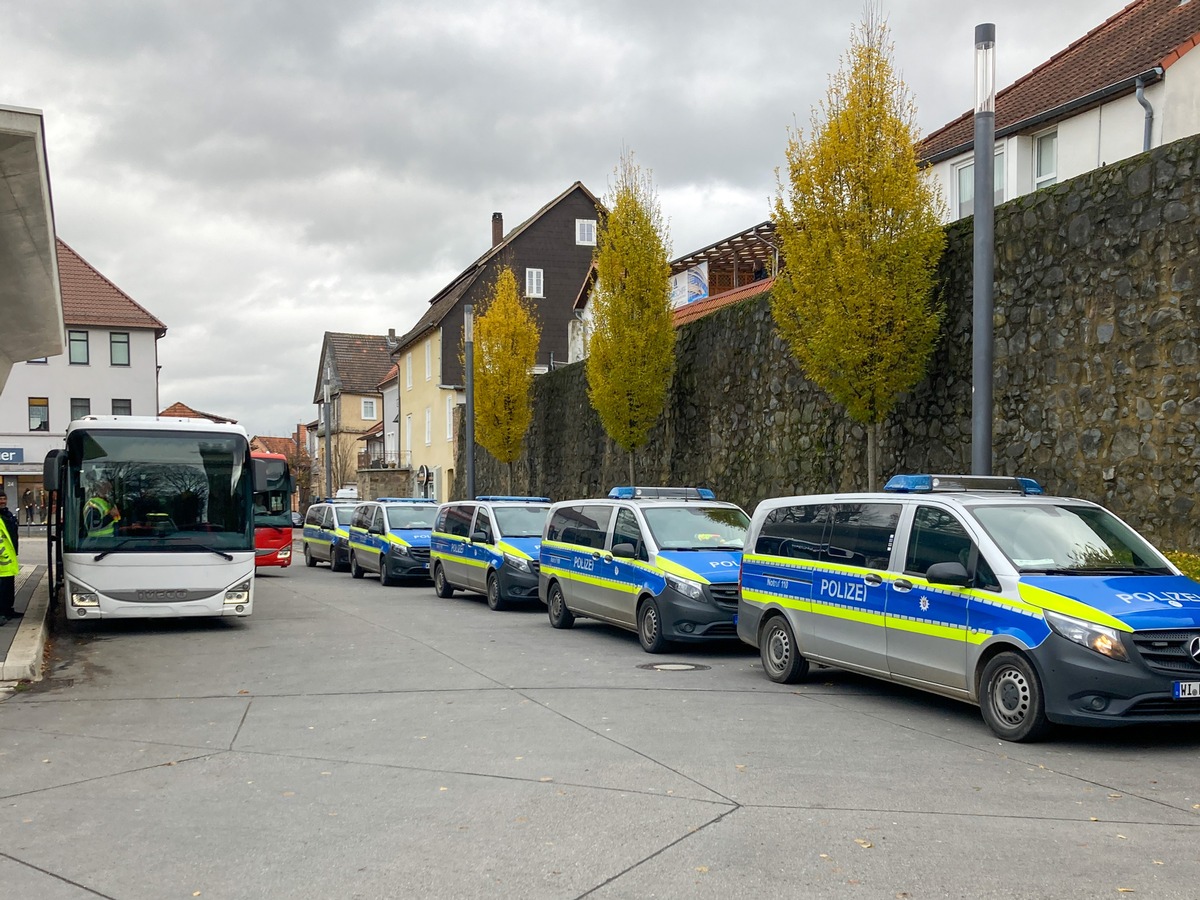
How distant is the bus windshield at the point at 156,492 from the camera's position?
1509 centimetres

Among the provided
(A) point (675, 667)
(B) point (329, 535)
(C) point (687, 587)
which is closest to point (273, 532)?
(B) point (329, 535)

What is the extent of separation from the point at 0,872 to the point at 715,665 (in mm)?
8155

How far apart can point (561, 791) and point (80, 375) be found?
57.6 metres

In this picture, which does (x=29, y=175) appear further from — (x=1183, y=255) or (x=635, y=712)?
(x=1183, y=255)

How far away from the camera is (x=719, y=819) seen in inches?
245

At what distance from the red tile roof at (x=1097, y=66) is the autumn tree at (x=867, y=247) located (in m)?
6.31

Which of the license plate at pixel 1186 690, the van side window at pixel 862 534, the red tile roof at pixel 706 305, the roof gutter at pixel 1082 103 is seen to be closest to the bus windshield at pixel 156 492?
the van side window at pixel 862 534

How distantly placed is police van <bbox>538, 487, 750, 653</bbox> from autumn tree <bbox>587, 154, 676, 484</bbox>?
9.75m

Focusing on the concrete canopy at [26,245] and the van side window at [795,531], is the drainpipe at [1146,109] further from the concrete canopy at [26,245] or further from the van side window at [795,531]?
the concrete canopy at [26,245]

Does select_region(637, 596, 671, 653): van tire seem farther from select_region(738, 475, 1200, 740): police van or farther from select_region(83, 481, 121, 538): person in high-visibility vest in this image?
select_region(83, 481, 121, 538): person in high-visibility vest

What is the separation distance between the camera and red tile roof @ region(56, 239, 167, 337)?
193ft

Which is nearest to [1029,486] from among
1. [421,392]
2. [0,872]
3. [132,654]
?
[0,872]

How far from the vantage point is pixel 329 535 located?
31.6 meters

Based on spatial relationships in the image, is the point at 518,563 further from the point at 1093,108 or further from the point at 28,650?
the point at 1093,108
